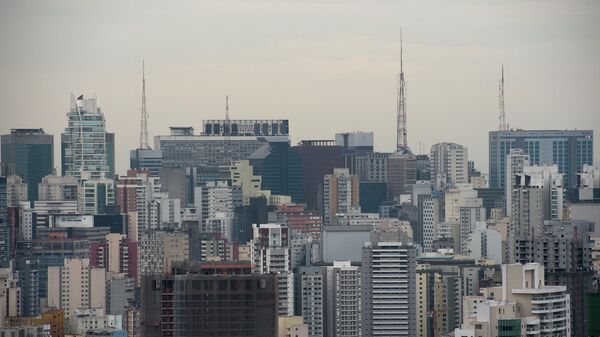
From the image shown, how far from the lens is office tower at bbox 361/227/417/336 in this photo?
31625mm

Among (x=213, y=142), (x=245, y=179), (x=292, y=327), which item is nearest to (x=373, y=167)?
(x=245, y=179)

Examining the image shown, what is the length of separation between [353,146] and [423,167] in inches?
75.9

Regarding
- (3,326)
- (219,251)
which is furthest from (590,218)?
(3,326)

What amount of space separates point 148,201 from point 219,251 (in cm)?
1027

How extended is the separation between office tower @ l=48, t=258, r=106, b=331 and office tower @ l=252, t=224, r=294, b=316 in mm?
2019

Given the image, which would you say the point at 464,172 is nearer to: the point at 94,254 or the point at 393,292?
the point at 94,254

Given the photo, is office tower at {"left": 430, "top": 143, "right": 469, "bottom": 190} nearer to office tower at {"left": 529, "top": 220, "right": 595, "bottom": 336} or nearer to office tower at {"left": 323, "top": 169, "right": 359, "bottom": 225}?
office tower at {"left": 323, "top": 169, "right": 359, "bottom": 225}

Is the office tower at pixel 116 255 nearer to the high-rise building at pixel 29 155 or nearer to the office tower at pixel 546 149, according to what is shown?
the high-rise building at pixel 29 155

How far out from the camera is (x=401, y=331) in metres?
31.5

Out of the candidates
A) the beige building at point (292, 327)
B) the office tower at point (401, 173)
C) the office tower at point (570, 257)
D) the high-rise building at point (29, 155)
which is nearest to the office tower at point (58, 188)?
the high-rise building at point (29, 155)

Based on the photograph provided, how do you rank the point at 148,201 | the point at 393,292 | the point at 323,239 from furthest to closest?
the point at 148,201 → the point at 323,239 → the point at 393,292

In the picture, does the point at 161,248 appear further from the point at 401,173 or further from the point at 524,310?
the point at 401,173

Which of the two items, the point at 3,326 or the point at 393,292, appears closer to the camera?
the point at 3,326

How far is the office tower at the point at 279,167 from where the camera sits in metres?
46.6
